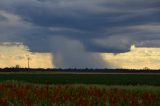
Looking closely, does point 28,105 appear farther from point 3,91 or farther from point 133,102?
point 3,91

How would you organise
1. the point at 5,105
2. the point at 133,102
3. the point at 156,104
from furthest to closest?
the point at 156,104 < the point at 133,102 < the point at 5,105

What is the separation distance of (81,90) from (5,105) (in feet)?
25.4

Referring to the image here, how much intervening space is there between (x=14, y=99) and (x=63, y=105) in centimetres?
339

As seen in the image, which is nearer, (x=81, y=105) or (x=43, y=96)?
→ (x=81, y=105)

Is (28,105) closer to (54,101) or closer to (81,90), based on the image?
(54,101)

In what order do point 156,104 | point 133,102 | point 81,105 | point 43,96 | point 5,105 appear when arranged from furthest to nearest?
point 43,96 < point 156,104 < point 133,102 < point 5,105 < point 81,105

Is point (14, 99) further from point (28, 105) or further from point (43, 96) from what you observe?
point (28, 105)

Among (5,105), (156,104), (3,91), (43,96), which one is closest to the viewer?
(5,105)

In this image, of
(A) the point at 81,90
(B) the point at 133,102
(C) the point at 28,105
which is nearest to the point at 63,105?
(C) the point at 28,105

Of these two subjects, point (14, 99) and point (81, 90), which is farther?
point (81, 90)

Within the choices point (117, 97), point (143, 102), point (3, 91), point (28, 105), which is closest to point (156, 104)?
point (143, 102)

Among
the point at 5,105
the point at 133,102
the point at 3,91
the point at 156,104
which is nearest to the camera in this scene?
the point at 5,105

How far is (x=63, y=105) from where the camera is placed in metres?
14.9

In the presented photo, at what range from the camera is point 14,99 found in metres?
17.5
